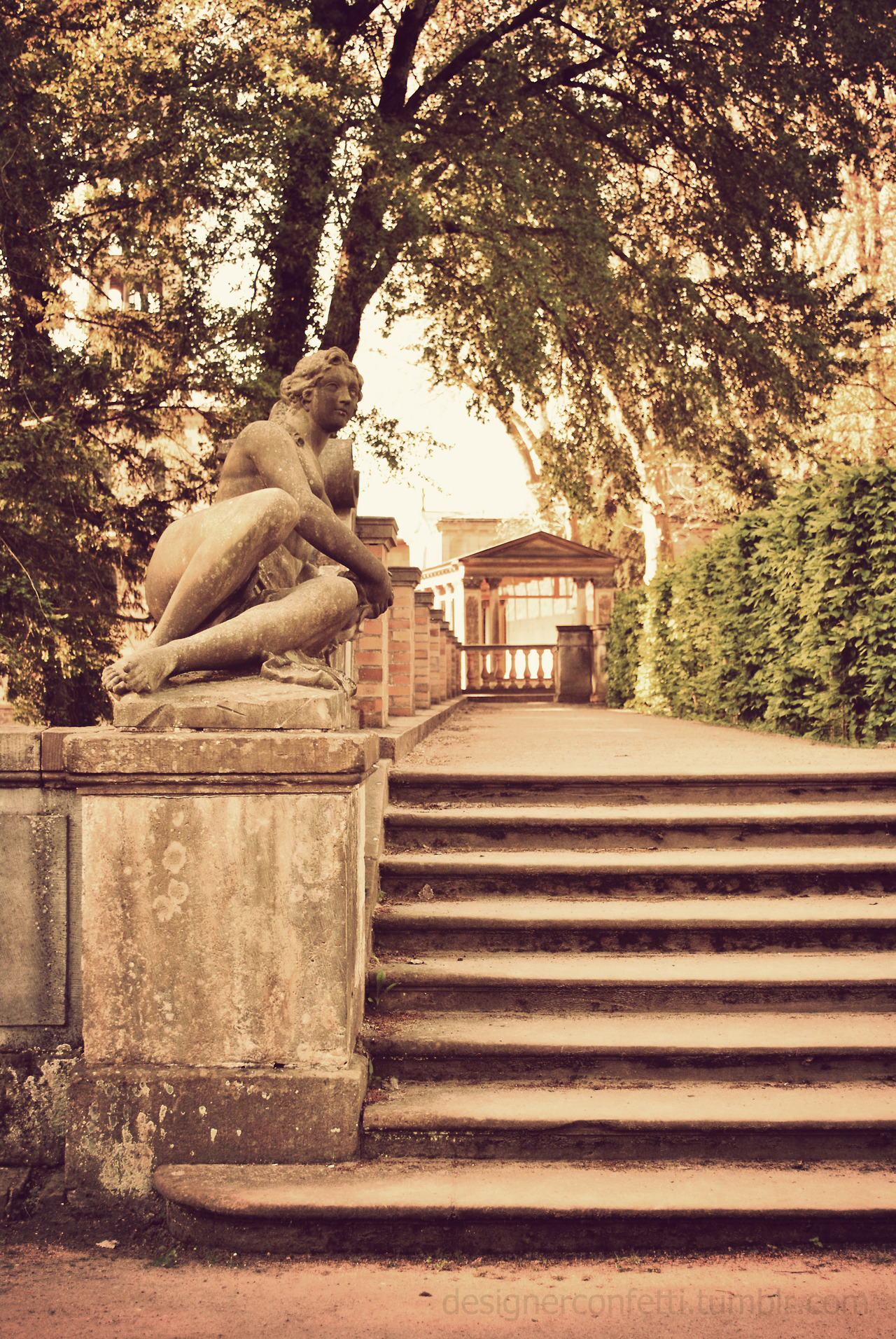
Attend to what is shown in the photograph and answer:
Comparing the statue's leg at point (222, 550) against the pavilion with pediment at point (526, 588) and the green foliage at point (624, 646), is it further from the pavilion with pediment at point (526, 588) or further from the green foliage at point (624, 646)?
the pavilion with pediment at point (526, 588)

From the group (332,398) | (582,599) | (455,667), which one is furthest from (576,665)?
(332,398)

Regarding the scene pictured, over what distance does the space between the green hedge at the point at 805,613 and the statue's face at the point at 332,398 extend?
18.1 feet

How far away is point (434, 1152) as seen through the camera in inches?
Result: 120

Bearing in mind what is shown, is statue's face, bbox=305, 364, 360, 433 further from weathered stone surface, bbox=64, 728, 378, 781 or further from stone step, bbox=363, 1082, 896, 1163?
stone step, bbox=363, 1082, 896, 1163

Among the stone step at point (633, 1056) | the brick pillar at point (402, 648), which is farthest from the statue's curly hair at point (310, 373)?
the brick pillar at point (402, 648)

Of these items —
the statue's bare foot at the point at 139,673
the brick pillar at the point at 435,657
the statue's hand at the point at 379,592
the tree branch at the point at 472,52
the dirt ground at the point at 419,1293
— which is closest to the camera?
the dirt ground at the point at 419,1293

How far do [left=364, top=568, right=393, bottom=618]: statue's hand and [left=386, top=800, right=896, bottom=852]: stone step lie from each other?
1.18 metres

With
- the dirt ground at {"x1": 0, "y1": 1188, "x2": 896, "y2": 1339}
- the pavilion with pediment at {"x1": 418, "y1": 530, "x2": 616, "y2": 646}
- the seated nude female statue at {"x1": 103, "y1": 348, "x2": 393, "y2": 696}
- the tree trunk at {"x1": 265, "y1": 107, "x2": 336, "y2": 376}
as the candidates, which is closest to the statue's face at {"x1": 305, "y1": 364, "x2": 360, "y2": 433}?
the seated nude female statue at {"x1": 103, "y1": 348, "x2": 393, "y2": 696}

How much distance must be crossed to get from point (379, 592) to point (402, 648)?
5767mm

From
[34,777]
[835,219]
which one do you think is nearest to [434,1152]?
[34,777]

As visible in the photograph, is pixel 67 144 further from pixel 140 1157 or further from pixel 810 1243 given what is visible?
pixel 810 1243

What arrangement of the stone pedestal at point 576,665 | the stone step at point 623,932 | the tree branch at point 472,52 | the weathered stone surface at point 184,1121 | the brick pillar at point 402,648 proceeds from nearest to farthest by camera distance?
the weathered stone surface at point 184,1121
the stone step at point 623,932
the brick pillar at point 402,648
the tree branch at point 472,52
the stone pedestal at point 576,665

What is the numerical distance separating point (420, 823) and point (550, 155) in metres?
9.78

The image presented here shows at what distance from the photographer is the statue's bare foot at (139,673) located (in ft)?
9.89
